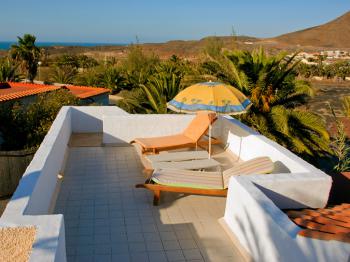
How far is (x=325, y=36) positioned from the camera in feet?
493

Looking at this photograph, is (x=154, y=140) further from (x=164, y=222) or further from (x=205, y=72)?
(x=205, y=72)

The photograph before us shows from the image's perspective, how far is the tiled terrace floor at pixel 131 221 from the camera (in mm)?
4762

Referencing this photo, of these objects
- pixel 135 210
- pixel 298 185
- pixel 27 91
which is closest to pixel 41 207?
pixel 135 210

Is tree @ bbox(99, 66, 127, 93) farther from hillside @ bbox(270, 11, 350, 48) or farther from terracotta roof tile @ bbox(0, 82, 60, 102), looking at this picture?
hillside @ bbox(270, 11, 350, 48)

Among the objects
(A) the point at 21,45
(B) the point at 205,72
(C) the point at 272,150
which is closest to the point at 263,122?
(B) the point at 205,72

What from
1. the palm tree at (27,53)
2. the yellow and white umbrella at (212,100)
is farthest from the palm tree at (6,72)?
the yellow and white umbrella at (212,100)

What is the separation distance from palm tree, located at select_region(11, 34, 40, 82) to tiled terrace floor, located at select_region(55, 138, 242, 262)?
23.9 meters

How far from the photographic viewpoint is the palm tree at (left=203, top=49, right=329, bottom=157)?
11352 mm

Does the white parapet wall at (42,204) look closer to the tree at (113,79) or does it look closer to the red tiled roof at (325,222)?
the red tiled roof at (325,222)

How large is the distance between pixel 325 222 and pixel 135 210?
9.61 feet

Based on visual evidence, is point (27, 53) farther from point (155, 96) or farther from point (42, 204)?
point (42, 204)

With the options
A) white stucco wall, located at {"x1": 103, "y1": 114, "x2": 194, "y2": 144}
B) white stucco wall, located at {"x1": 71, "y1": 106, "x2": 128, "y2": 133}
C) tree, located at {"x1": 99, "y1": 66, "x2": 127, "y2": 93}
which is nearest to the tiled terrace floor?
white stucco wall, located at {"x1": 103, "y1": 114, "x2": 194, "y2": 144}

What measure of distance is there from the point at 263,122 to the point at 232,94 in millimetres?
4270

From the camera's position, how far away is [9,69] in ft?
81.6
